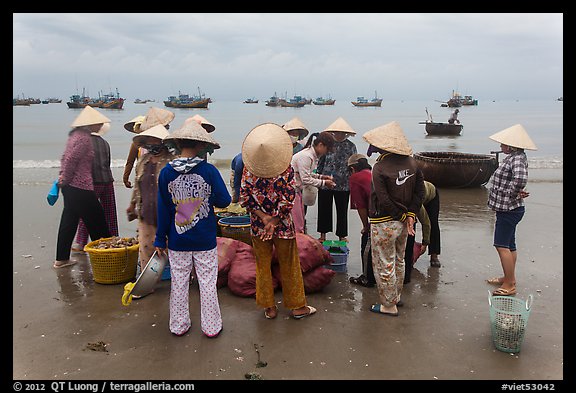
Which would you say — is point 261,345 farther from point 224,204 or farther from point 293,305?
point 224,204

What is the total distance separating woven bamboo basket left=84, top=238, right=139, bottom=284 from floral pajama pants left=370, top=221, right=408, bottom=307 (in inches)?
102

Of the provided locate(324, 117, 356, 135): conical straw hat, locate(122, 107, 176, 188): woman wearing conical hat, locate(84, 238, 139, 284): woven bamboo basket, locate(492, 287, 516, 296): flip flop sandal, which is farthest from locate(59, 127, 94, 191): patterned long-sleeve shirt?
locate(492, 287, 516, 296): flip flop sandal

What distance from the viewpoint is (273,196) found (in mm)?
3914

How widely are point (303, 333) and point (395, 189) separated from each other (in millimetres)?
1479

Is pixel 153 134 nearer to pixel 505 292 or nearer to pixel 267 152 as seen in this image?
pixel 267 152

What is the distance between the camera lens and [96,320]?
416 centimetres

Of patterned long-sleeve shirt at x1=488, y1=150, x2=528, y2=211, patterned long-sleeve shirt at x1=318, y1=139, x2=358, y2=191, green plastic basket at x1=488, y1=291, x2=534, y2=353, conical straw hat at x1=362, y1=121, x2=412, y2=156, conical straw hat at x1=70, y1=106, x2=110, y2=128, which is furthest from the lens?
patterned long-sleeve shirt at x1=318, y1=139, x2=358, y2=191

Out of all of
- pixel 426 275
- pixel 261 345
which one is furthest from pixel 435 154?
pixel 261 345

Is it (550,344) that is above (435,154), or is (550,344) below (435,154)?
below

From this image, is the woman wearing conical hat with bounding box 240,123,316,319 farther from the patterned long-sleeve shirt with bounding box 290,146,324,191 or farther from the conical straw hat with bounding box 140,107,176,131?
the conical straw hat with bounding box 140,107,176,131

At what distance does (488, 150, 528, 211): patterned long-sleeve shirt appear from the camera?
4.50 m

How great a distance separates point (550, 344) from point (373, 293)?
1668 millimetres

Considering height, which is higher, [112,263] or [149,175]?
[149,175]

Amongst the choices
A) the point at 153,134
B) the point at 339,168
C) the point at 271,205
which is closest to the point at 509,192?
the point at 339,168
